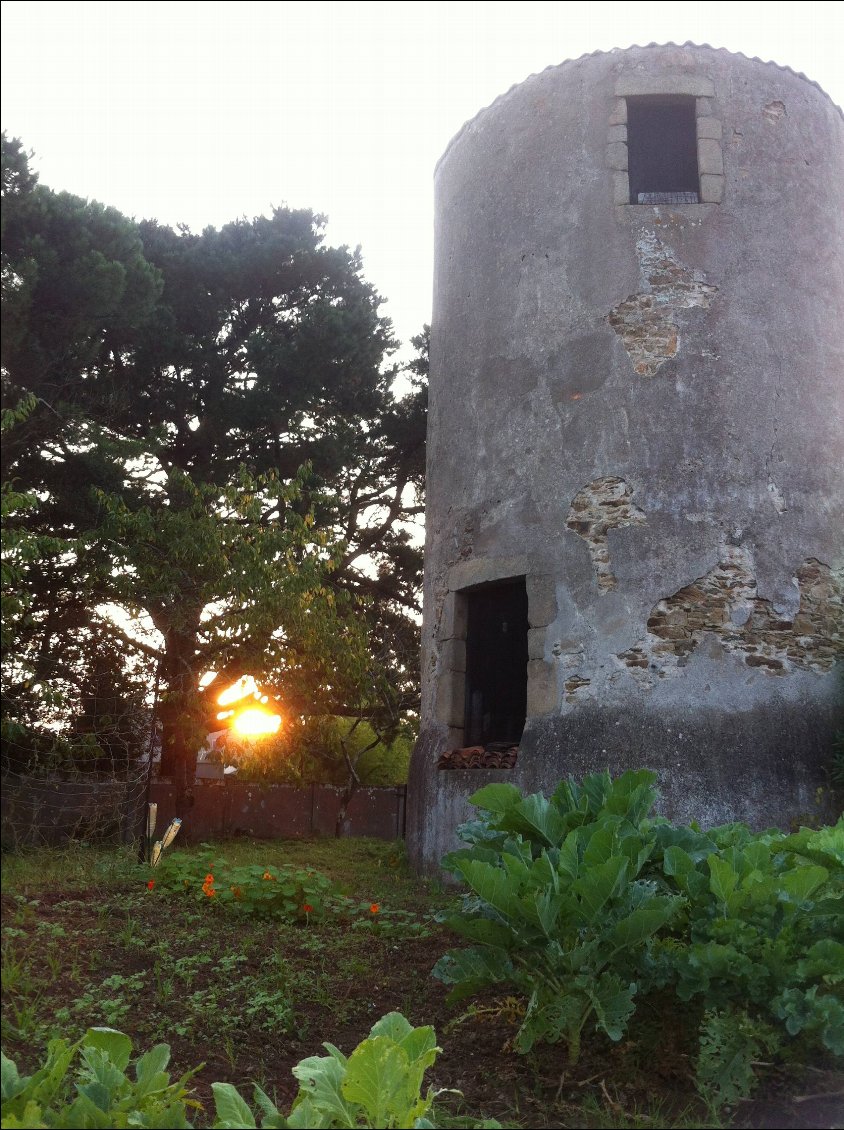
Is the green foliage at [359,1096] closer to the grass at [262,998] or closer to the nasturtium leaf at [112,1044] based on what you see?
the grass at [262,998]

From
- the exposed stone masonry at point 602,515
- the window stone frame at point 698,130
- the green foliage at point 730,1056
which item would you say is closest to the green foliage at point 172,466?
the exposed stone masonry at point 602,515

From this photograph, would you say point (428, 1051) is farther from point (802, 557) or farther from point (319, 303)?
point (319, 303)

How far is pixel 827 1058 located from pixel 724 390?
17.5 ft

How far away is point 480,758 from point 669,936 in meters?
4.01

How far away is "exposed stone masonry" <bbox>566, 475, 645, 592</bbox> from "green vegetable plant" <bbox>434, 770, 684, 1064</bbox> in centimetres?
359

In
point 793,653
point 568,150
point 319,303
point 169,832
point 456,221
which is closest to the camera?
point 793,653

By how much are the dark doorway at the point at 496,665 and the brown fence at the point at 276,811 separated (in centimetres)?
390

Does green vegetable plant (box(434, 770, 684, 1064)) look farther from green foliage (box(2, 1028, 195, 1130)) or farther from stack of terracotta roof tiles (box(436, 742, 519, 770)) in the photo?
stack of terracotta roof tiles (box(436, 742, 519, 770))

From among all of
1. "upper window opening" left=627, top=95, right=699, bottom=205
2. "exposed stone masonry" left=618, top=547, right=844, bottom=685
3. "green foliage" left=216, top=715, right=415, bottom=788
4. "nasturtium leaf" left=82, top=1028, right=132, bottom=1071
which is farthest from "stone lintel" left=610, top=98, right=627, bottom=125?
"nasturtium leaf" left=82, top=1028, right=132, bottom=1071

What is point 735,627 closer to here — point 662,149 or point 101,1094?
point 662,149

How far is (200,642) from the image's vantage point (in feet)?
28.1

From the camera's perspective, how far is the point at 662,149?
9258 millimetres

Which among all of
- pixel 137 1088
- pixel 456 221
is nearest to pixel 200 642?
pixel 456 221

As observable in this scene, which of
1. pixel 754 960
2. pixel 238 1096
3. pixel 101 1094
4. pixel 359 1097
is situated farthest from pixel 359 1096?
pixel 754 960
